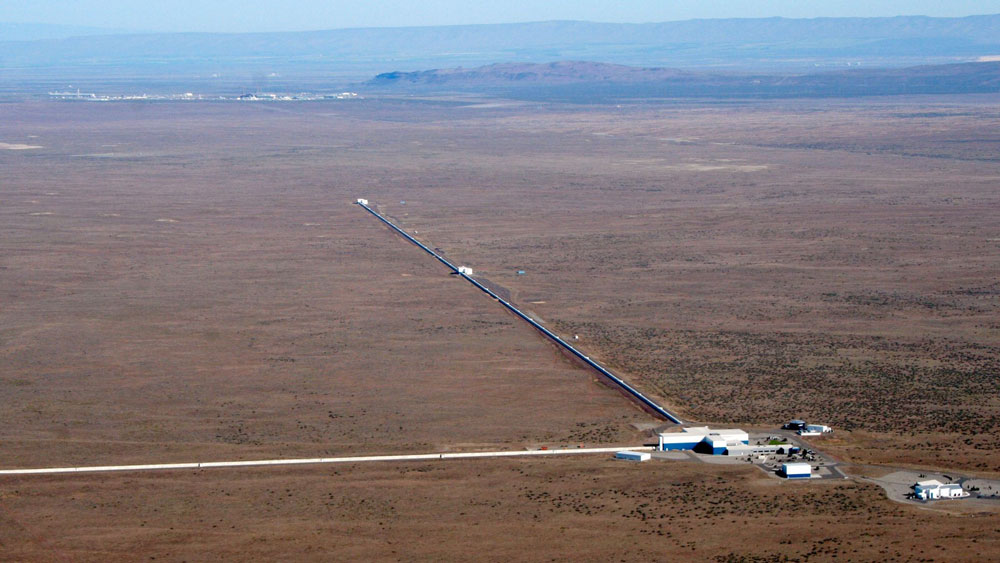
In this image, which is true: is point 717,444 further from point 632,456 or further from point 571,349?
point 571,349

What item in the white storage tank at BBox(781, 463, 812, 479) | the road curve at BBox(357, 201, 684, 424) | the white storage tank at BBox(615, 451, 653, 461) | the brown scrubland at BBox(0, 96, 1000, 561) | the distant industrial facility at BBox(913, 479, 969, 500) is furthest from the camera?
the road curve at BBox(357, 201, 684, 424)

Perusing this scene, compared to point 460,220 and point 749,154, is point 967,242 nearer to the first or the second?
point 460,220

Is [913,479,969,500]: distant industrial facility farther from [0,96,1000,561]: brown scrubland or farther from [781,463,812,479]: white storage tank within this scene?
[781,463,812,479]: white storage tank

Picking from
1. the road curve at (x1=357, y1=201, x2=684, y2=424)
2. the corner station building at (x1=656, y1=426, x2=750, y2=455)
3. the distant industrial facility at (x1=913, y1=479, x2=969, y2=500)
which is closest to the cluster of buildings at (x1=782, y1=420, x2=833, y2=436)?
the corner station building at (x1=656, y1=426, x2=750, y2=455)

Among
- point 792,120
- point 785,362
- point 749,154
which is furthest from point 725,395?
point 792,120

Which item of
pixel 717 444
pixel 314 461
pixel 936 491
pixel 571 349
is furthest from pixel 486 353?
pixel 936 491

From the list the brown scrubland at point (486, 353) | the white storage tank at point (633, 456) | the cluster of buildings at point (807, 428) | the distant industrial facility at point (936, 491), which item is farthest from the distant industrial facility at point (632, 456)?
the distant industrial facility at point (936, 491)

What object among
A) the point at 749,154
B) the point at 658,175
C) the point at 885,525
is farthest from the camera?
the point at 749,154
